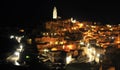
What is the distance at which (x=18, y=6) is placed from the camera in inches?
2906

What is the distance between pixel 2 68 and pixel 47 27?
35.0 meters

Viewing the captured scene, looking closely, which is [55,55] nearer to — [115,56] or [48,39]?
[115,56]

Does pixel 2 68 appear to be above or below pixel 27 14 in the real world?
below

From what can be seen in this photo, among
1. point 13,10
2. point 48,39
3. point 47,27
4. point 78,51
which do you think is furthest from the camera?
point 13,10

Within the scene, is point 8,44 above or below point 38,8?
below

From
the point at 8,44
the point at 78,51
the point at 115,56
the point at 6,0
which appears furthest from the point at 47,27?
the point at 6,0

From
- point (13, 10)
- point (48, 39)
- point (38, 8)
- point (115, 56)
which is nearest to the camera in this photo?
point (115, 56)

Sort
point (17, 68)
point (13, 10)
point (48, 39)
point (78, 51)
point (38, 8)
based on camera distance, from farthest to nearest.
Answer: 1. point (38, 8)
2. point (13, 10)
3. point (48, 39)
4. point (78, 51)
5. point (17, 68)

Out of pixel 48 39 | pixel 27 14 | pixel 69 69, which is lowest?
pixel 69 69

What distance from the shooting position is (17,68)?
9.76 metres

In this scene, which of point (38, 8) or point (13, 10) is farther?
point (38, 8)

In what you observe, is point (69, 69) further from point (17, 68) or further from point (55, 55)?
point (17, 68)

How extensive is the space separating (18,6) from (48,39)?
152ft

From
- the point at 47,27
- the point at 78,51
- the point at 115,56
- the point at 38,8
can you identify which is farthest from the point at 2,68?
the point at 38,8
